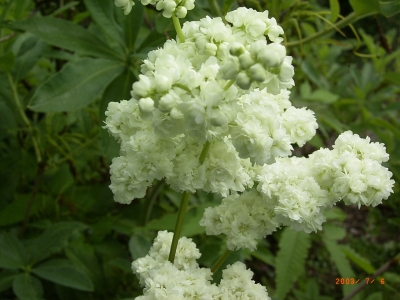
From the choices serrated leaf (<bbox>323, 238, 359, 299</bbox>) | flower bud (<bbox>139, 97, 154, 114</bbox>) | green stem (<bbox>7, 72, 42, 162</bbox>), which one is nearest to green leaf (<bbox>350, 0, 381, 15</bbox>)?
flower bud (<bbox>139, 97, 154, 114</bbox>)

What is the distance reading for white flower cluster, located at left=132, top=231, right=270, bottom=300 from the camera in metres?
0.86

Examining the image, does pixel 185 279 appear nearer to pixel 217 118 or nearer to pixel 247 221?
pixel 247 221

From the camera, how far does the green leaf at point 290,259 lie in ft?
5.71

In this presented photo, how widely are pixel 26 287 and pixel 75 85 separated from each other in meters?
A: 0.72

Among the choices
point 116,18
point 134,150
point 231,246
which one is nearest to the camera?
point 134,150

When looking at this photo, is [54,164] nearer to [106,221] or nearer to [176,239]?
[106,221]

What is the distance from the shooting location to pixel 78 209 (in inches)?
80.4

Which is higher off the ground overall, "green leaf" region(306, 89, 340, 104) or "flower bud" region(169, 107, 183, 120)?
"flower bud" region(169, 107, 183, 120)

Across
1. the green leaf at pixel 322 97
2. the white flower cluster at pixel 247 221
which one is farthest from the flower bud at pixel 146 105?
the green leaf at pixel 322 97

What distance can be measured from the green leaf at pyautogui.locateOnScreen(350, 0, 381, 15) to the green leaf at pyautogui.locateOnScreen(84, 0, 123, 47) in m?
0.83

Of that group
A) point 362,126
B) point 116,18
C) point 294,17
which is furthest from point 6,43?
point 362,126

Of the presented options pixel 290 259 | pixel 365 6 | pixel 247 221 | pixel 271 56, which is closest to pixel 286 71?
pixel 271 56

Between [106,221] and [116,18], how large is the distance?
878mm

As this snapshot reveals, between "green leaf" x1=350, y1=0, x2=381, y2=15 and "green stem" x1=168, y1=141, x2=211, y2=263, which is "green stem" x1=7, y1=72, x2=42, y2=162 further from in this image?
"green leaf" x1=350, y1=0, x2=381, y2=15
